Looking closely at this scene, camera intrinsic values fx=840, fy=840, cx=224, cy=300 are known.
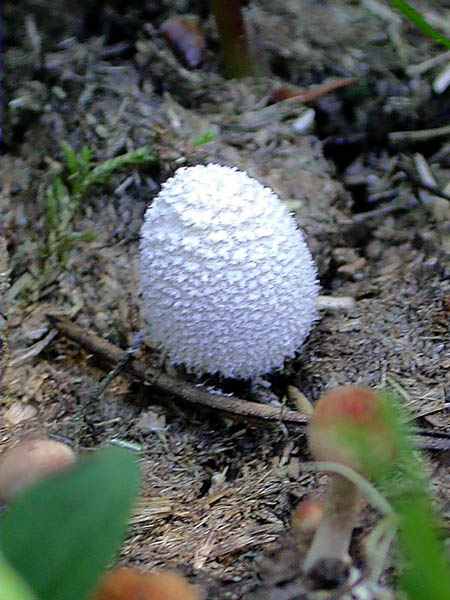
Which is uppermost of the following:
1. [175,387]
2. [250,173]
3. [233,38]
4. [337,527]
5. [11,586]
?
[11,586]

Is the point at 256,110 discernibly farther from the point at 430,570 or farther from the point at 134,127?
the point at 430,570

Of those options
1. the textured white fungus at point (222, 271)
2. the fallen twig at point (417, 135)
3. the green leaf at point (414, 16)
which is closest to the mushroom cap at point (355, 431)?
the textured white fungus at point (222, 271)

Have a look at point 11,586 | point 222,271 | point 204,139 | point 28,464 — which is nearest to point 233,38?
point 204,139

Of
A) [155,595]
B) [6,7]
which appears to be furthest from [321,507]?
[6,7]

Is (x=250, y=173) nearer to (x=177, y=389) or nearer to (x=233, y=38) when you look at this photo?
(x=233, y=38)

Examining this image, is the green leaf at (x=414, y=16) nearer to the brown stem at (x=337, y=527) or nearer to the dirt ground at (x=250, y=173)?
the dirt ground at (x=250, y=173)

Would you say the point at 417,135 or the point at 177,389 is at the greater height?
the point at 417,135
